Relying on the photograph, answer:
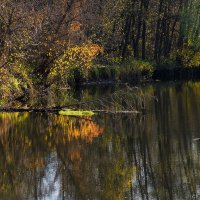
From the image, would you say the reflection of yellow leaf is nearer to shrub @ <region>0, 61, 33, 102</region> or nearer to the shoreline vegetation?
shrub @ <region>0, 61, 33, 102</region>

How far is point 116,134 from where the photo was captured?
66.8ft

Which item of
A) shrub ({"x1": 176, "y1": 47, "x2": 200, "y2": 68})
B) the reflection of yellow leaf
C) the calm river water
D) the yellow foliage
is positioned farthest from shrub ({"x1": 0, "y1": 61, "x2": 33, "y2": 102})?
shrub ({"x1": 176, "y1": 47, "x2": 200, "y2": 68})

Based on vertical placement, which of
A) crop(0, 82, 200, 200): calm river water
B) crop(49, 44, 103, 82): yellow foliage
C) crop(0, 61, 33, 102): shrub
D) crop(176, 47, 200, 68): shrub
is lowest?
crop(0, 82, 200, 200): calm river water

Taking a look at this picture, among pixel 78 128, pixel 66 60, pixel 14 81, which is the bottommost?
pixel 78 128

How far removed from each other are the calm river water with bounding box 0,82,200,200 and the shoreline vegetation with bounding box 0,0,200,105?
13.5 feet

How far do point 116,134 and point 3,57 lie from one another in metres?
8.31

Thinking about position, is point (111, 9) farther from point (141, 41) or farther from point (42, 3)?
point (42, 3)

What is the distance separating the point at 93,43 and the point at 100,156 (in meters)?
31.6

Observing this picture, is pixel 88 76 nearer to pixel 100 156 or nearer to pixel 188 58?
pixel 188 58

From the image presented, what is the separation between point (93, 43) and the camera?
155 feet

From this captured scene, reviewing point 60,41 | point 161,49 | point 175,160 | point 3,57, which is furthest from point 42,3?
point 175,160

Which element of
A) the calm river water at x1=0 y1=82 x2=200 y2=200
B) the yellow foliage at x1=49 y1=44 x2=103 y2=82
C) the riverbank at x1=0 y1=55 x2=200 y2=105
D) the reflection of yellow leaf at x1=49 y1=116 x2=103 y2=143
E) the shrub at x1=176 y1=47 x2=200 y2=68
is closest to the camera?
the calm river water at x1=0 y1=82 x2=200 y2=200

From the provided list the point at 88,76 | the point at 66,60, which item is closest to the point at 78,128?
the point at 66,60

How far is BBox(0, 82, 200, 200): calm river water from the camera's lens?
42.1 ft
